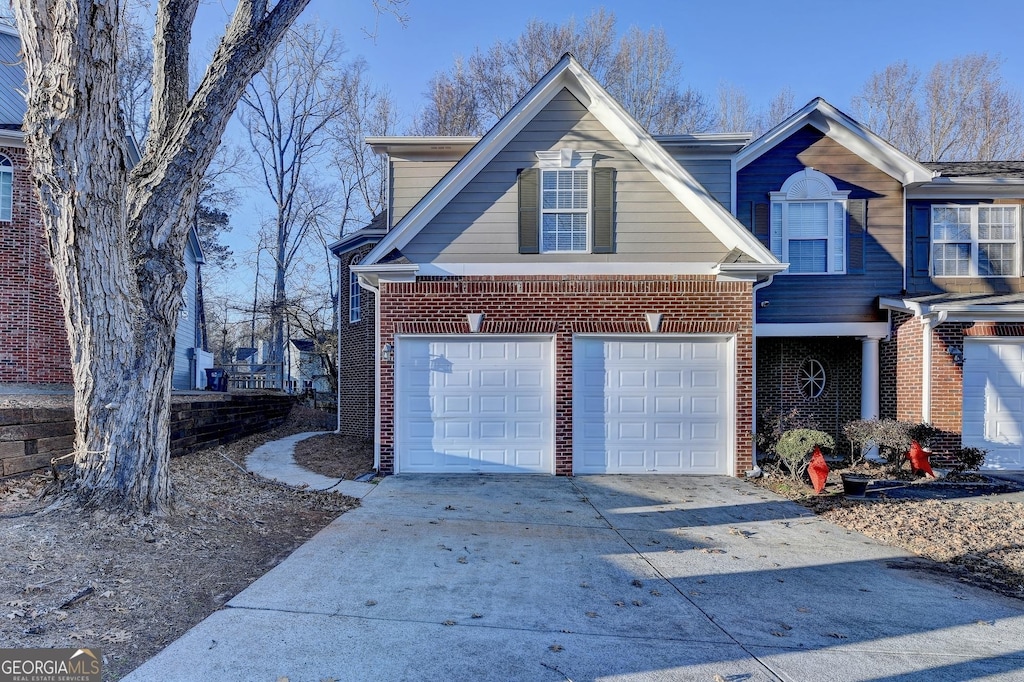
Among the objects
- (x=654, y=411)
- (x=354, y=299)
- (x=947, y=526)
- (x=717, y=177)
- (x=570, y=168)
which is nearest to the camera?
(x=947, y=526)


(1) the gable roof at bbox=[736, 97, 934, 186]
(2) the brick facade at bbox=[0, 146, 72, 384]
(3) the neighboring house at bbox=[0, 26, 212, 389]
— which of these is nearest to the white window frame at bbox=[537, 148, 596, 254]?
(1) the gable roof at bbox=[736, 97, 934, 186]

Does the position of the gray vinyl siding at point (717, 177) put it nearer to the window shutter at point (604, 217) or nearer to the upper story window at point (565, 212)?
the window shutter at point (604, 217)

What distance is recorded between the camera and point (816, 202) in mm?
11547

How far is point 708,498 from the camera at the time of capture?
812 cm

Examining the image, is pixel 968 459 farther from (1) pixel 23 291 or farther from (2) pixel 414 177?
(1) pixel 23 291

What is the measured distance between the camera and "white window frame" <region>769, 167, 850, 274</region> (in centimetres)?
1150

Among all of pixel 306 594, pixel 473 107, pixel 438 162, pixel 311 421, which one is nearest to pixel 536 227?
pixel 438 162

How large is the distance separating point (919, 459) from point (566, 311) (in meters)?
6.16

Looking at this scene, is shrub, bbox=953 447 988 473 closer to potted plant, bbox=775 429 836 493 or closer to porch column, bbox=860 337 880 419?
porch column, bbox=860 337 880 419

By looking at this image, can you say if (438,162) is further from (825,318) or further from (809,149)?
(825,318)

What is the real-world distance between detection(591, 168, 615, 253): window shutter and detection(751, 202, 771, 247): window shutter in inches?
137

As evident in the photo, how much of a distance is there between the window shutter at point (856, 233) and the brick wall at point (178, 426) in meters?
12.7

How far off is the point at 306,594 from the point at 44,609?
5.16 ft

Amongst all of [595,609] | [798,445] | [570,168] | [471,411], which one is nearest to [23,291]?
[471,411]
